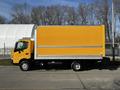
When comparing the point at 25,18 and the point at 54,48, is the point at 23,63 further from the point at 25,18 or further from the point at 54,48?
the point at 25,18

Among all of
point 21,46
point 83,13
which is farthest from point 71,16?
point 21,46

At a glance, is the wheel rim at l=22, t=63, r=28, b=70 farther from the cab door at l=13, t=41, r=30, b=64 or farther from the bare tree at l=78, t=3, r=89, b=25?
the bare tree at l=78, t=3, r=89, b=25

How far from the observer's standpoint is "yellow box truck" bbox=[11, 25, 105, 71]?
25311mm

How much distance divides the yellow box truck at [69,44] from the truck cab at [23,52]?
35 centimetres

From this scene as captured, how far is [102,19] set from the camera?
285 feet

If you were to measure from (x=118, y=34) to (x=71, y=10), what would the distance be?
27194 mm

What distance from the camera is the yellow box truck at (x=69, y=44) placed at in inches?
996

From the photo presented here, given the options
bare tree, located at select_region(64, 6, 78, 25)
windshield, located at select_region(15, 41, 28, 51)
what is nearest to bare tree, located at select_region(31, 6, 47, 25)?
bare tree, located at select_region(64, 6, 78, 25)

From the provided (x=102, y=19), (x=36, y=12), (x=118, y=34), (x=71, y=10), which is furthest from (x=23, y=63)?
(x=36, y=12)

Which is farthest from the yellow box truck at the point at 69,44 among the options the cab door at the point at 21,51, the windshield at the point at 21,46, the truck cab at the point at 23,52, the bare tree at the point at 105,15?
the bare tree at the point at 105,15

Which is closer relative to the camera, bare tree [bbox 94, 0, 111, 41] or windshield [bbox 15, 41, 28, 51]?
windshield [bbox 15, 41, 28, 51]

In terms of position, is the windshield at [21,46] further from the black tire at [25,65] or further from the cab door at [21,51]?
the black tire at [25,65]

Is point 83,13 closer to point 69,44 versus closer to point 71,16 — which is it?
point 71,16

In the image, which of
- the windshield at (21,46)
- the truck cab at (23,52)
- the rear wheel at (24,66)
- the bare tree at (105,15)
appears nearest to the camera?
the rear wheel at (24,66)
